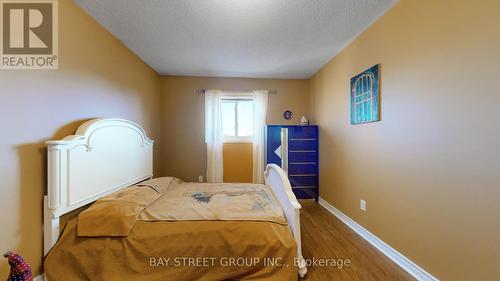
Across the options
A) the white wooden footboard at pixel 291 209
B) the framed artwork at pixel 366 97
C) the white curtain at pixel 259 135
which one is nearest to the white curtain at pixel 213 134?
the white curtain at pixel 259 135

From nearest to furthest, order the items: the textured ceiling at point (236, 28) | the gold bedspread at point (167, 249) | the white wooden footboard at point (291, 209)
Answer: the gold bedspread at point (167, 249) < the white wooden footboard at point (291, 209) < the textured ceiling at point (236, 28)

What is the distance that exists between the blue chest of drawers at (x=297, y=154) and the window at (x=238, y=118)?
1.73 feet

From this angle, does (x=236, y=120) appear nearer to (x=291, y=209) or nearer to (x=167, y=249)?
(x=291, y=209)

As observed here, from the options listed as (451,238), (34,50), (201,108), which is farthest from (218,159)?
(451,238)

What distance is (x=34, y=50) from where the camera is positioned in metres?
1.51

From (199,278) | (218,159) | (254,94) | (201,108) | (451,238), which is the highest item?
(254,94)

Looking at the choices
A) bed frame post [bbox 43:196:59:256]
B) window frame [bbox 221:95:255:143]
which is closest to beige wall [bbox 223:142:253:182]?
window frame [bbox 221:95:255:143]

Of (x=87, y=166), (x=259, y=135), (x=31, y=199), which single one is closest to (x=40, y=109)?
(x=87, y=166)

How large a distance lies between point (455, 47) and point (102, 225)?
2761 millimetres

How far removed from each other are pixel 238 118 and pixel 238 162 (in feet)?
2.81

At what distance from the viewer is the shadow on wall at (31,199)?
140 cm

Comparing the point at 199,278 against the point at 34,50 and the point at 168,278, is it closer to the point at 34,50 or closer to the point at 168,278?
the point at 168,278

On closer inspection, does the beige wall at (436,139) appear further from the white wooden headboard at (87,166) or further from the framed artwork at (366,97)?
the white wooden headboard at (87,166)

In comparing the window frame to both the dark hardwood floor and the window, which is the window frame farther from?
the dark hardwood floor
